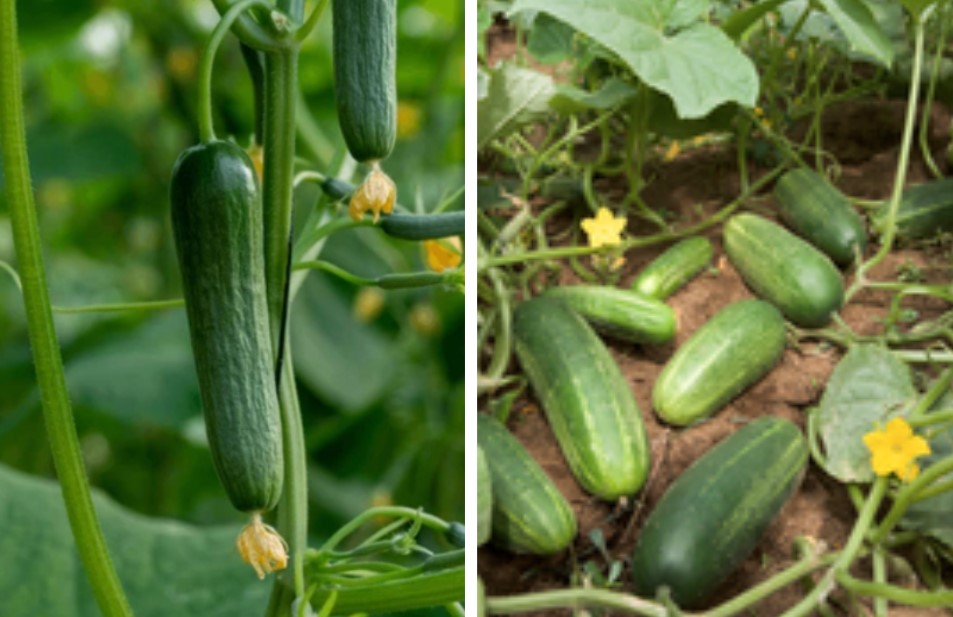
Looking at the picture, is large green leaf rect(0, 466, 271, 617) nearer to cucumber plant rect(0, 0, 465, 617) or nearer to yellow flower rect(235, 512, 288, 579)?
cucumber plant rect(0, 0, 465, 617)

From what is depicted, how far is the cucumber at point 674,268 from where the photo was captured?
4.91 feet

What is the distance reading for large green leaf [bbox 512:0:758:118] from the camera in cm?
111

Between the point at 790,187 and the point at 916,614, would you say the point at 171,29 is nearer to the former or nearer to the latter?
the point at 790,187

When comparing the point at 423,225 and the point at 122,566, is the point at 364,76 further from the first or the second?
the point at 122,566

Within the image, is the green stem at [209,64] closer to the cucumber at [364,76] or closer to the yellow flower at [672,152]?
the cucumber at [364,76]

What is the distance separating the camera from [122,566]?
2.35 feet

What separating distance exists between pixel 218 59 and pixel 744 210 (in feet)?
2.74

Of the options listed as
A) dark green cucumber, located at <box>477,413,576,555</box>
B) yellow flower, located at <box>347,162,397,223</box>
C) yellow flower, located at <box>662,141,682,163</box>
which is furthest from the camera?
yellow flower, located at <box>662,141,682,163</box>

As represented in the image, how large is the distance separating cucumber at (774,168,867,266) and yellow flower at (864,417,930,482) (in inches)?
18.7

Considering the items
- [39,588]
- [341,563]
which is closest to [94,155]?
[39,588]

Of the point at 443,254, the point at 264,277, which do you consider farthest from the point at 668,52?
the point at 264,277

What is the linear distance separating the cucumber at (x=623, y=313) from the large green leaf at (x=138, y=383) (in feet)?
1.65

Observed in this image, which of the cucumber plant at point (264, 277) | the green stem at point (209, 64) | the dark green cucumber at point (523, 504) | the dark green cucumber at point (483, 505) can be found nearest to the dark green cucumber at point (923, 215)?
the dark green cucumber at point (523, 504)

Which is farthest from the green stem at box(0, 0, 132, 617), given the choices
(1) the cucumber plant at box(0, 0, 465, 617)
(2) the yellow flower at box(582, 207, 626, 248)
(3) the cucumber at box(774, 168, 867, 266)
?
(3) the cucumber at box(774, 168, 867, 266)
